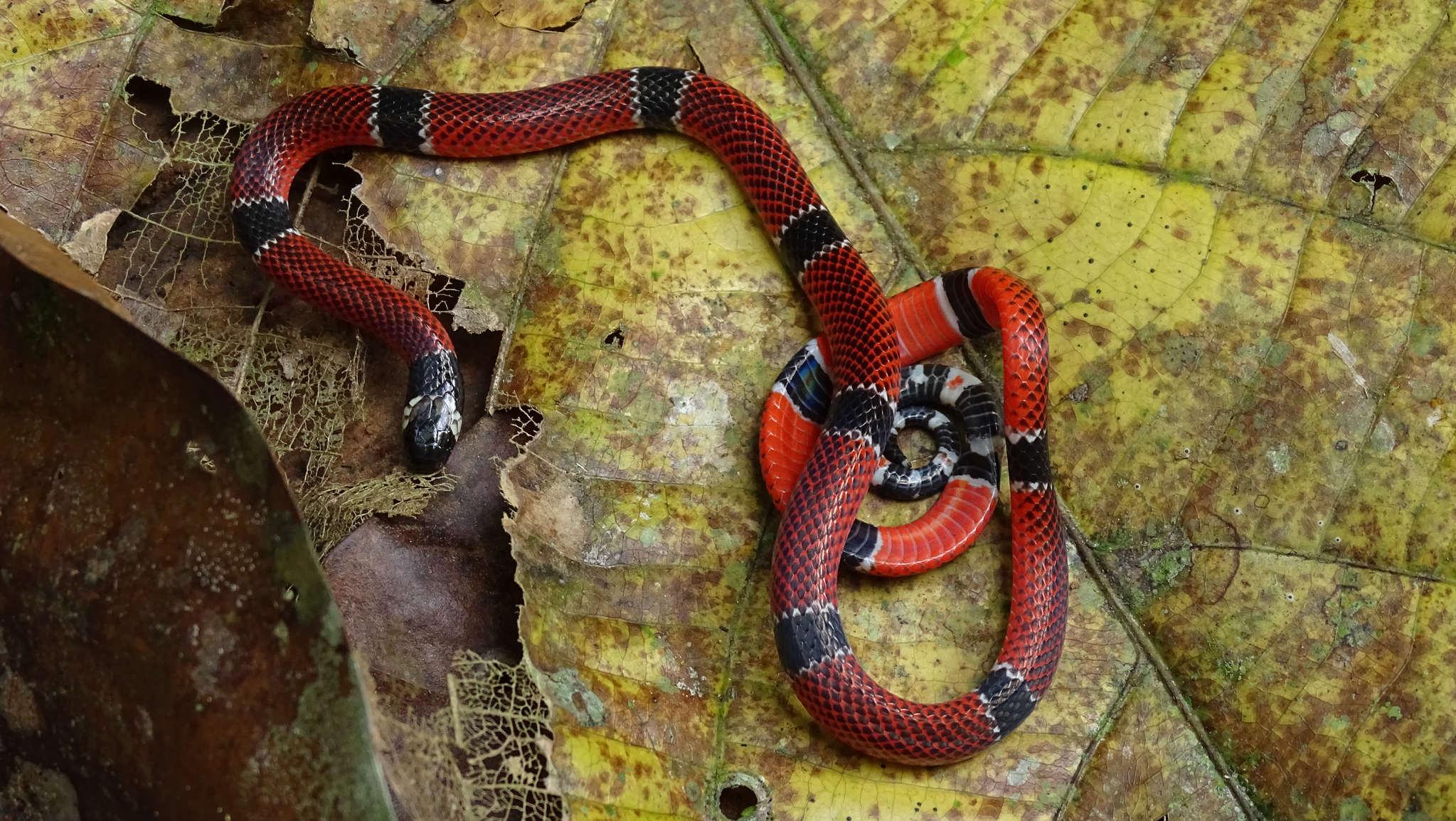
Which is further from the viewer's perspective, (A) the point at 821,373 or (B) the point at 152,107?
(B) the point at 152,107

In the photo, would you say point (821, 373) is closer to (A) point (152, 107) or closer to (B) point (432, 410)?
(B) point (432, 410)

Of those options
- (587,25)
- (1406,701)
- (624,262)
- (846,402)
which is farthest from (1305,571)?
(587,25)

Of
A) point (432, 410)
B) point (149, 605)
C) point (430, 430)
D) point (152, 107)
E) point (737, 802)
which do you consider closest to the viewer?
point (149, 605)

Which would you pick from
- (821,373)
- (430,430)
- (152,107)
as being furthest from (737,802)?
(152,107)

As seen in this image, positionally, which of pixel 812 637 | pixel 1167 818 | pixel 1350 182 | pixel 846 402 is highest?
pixel 1350 182


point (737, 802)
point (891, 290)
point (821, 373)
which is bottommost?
point (737, 802)

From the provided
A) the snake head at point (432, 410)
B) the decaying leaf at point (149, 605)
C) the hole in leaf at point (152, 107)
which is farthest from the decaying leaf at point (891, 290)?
the decaying leaf at point (149, 605)

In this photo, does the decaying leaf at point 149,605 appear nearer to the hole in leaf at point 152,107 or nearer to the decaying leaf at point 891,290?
the decaying leaf at point 891,290

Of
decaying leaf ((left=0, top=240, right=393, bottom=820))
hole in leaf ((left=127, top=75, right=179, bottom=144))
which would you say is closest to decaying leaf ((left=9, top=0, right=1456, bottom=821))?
hole in leaf ((left=127, top=75, right=179, bottom=144))

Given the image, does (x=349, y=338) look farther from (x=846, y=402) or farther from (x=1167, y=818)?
(x=1167, y=818)
